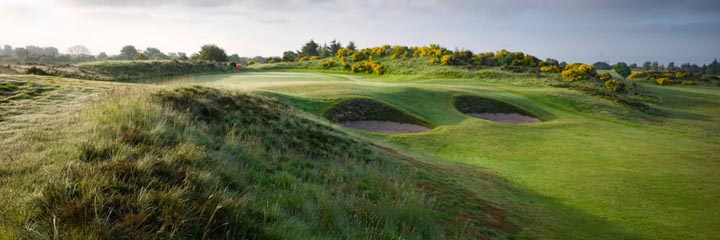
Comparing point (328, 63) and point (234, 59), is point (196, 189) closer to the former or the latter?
point (328, 63)

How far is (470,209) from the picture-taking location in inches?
355

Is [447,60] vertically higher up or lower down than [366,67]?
higher up

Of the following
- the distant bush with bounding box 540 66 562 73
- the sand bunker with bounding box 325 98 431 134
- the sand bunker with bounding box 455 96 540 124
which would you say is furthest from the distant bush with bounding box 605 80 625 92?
the sand bunker with bounding box 325 98 431 134

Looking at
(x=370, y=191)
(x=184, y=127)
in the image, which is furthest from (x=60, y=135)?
(x=370, y=191)

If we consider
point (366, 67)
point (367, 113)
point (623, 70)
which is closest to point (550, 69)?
point (366, 67)

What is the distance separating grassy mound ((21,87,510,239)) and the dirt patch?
33.9 feet

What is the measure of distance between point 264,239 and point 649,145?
2082 centimetres

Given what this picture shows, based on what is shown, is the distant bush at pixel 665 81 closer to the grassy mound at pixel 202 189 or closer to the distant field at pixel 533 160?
the distant field at pixel 533 160

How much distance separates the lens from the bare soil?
26.2 metres

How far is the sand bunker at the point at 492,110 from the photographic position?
2658cm

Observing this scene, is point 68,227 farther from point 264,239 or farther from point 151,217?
point 264,239

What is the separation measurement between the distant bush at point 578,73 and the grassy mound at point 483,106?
23.3 meters

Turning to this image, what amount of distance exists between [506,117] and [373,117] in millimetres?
10334

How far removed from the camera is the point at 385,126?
2145 cm
